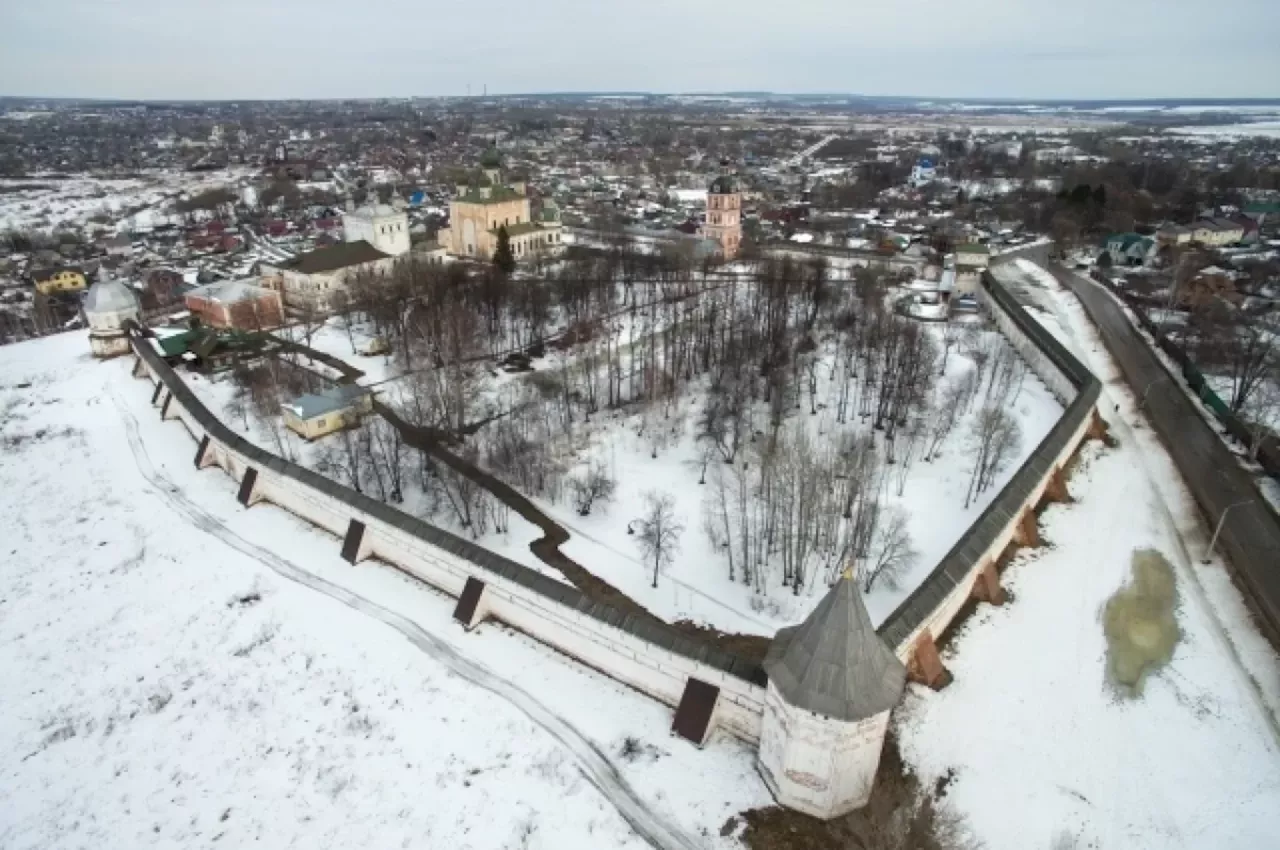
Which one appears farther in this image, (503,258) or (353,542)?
(503,258)

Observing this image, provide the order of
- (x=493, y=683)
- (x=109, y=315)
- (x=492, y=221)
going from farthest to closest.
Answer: (x=492, y=221) < (x=109, y=315) < (x=493, y=683)

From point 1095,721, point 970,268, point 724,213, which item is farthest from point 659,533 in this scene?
point 724,213

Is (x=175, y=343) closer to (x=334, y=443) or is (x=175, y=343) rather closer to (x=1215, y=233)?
(x=334, y=443)

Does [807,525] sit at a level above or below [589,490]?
above

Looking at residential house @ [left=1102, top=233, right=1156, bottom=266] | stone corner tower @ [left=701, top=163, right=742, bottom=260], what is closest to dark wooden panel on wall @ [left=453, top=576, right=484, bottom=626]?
stone corner tower @ [left=701, top=163, right=742, bottom=260]

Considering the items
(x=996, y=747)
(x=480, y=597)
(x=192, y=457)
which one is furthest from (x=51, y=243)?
(x=996, y=747)

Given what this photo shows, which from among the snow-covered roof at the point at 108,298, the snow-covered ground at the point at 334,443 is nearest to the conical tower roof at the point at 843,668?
the snow-covered ground at the point at 334,443

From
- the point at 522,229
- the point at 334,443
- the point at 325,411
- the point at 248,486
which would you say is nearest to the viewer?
the point at 248,486
